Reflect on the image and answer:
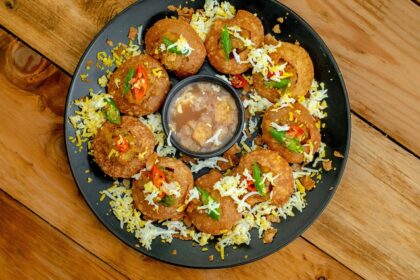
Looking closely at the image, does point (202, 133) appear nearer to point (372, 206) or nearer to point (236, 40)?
point (236, 40)

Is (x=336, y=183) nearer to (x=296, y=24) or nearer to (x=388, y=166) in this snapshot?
(x=388, y=166)

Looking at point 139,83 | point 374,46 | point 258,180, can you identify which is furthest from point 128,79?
point 374,46

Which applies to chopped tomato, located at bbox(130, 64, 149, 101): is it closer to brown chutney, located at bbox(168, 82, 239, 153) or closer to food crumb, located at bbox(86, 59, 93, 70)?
brown chutney, located at bbox(168, 82, 239, 153)

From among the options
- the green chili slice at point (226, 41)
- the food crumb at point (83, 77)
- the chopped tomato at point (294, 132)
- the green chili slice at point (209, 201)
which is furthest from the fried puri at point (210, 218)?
the food crumb at point (83, 77)

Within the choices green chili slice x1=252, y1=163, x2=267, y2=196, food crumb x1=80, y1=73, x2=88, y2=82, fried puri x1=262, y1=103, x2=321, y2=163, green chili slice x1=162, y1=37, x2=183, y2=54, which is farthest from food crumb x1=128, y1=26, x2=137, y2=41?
green chili slice x1=252, y1=163, x2=267, y2=196

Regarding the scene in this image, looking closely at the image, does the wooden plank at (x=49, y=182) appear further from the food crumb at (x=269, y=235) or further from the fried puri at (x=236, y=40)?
the fried puri at (x=236, y=40)

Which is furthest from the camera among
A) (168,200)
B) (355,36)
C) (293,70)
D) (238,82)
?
(355,36)

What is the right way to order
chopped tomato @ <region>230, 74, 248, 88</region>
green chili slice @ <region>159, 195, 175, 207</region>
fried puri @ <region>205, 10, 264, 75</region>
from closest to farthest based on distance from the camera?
green chili slice @ <region>159, 195, 175, 207</region> < fried puri @ <region>205, 10, 264, 75</region> < chopped tomato @ <region>230, 74, 248, 88</region>
